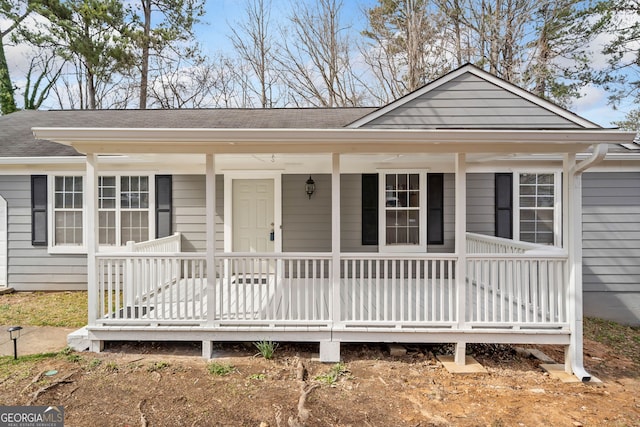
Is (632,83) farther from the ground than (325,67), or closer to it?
closer to it

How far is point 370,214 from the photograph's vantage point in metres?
6.94

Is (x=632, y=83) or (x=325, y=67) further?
(x=325, y=67)

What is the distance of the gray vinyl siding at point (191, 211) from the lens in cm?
699

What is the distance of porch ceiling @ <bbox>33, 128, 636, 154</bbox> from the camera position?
3.69 metres

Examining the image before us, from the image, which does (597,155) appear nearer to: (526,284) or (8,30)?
(526,284)

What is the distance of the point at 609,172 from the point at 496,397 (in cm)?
530

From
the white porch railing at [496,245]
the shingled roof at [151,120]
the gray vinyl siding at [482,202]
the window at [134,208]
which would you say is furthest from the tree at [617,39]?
the window at [134,208]

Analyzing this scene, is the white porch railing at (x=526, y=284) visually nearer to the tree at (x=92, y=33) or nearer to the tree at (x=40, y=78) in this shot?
the tree at (x=92, y=33)

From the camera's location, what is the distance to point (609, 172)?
6523 mm

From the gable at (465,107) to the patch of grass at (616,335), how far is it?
354 centimetres

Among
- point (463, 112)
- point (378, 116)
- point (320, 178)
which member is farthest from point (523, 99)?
point (320, 178)

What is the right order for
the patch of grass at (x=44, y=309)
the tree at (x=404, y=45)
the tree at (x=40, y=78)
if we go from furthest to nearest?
the tree at (x=40, y=78) < the tree at (x=404, y=45) < the patch of grass at (x=44, y=309)

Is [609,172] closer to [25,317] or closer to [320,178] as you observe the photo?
[320,178]

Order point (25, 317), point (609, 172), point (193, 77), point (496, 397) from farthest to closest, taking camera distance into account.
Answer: point (193, 77) < point (609, 172) < point (25, 317) < point (496, 397)
